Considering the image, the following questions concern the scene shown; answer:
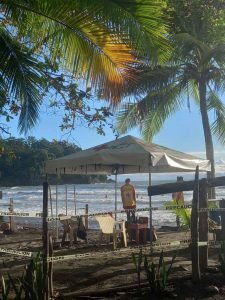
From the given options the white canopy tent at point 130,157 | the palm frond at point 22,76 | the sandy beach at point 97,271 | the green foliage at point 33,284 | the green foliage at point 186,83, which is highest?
the green foliage at point 186,83

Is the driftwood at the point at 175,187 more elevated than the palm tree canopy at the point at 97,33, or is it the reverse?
the palm tree canopy at the point at 97,33

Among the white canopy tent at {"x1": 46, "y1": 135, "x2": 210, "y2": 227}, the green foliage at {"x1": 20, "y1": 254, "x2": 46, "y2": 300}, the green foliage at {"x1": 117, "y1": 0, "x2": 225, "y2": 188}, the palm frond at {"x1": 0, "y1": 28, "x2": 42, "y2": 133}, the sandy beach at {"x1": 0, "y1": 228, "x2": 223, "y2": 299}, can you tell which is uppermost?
the green foliage at {"x1": 117, "y1": 0, "x2": 225, "y2": 188}

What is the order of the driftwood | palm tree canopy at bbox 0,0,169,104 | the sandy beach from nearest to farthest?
palm tree canopy at bbox 0,0,169,104
the sandy beach
the driftwood

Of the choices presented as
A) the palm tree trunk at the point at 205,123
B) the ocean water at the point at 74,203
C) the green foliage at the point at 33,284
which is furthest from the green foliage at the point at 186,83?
the green foliage at the point at 33,284

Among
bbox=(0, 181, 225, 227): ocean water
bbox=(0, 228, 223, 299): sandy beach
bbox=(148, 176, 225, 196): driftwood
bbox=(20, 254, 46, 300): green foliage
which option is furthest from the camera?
bbox=(0, 181, 225, 227): ocean water

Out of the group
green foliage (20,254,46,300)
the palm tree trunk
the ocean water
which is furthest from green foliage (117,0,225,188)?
green foliage (20,254,46,300)

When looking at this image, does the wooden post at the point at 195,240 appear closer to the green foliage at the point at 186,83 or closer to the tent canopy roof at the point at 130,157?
the tent canopy roof at the point at 130,157

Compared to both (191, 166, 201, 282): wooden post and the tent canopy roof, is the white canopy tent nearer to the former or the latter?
the tent canopy roof

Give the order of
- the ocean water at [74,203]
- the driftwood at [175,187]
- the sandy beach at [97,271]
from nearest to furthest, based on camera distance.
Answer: the sandy beach at [97,271], the driftwood at [175,187], the ocean water at [74,203]

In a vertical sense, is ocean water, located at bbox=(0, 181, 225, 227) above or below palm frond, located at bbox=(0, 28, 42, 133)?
below

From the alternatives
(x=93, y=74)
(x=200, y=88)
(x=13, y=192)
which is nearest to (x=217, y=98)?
(x=200, y=88)

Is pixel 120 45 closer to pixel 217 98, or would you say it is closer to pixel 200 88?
pixel 200 88

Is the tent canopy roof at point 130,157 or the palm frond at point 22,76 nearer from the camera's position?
the palm frond at point 22,76

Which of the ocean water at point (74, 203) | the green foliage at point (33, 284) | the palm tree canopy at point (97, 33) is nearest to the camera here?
the green foliage at point (33, 284)
